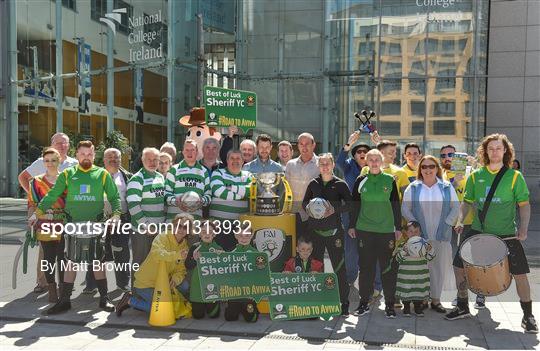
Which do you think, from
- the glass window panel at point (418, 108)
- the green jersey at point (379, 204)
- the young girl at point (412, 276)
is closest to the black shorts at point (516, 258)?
the young girl at point (412, 276)

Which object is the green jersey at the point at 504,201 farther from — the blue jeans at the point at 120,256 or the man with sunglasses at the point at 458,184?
the blue jeans at the point at 120,256

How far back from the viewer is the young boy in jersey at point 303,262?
18.3 feet

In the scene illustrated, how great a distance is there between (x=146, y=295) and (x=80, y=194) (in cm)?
123

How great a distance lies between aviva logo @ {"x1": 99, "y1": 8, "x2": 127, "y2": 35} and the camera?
20984 millimetres

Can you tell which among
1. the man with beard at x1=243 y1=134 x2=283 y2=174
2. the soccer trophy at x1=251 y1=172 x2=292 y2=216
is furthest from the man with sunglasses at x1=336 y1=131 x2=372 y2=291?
the soccer trophy at x1=251 y1=172 x2=292 y2=216

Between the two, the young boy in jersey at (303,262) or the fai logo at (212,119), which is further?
the fai logo at (212,119)

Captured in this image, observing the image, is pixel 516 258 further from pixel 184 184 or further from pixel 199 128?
pixel 199 128

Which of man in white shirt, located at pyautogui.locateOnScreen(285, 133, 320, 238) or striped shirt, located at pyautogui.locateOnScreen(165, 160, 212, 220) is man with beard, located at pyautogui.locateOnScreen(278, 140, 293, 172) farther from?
striped shirt, located at pyautogui.locateOnScreen(165, 160, 212, 220)

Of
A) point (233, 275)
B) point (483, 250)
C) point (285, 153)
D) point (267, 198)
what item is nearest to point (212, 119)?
point (285, 153)

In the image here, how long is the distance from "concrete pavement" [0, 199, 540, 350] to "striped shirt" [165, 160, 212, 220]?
1138 millimetres

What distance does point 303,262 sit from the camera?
5.61m

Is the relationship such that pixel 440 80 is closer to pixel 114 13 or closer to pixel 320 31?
pixel 320 31

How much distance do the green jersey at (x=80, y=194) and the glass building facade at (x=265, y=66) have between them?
1312 cm

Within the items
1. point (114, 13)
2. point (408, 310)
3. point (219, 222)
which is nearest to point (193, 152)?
point (219, 222)
